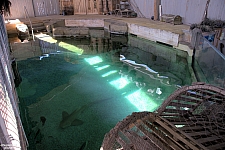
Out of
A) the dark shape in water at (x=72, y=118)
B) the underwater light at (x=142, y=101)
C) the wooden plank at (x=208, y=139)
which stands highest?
the wooden plank at (x=208, y=139)

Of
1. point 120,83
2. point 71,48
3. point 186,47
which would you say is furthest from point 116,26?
point 120,83

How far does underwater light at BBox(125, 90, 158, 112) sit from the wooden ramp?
4.25ft

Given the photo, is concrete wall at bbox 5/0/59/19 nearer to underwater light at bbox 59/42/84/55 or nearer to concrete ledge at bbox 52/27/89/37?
concrete ledge at bbox 52/27/89/37

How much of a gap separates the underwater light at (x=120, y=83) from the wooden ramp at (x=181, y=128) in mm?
2291

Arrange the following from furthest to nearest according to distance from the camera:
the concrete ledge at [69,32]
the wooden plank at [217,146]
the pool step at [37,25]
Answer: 1. the pool step at [37,25]
2. the concrete ledge at [69,32]
3. the wooden plank at [217,146]

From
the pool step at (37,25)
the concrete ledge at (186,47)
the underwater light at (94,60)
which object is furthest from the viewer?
the pool step at (37,25)

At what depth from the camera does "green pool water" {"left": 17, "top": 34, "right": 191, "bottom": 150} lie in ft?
11.6

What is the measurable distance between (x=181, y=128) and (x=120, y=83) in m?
2.91

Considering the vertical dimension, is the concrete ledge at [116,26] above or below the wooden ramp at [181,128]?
above

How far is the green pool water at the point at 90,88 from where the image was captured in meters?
3.54

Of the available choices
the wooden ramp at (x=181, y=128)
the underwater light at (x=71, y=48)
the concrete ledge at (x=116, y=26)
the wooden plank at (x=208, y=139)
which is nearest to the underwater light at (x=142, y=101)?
the wooden ramp at (x=181, y=128)

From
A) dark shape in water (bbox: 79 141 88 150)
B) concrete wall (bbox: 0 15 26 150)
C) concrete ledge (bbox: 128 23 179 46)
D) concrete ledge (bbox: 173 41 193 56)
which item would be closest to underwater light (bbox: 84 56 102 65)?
concrete ledge (bbox: 128 23 179 46)

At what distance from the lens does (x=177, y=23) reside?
8.49m

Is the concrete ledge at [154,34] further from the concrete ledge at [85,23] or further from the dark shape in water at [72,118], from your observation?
the dark shape in water at [72,118]
